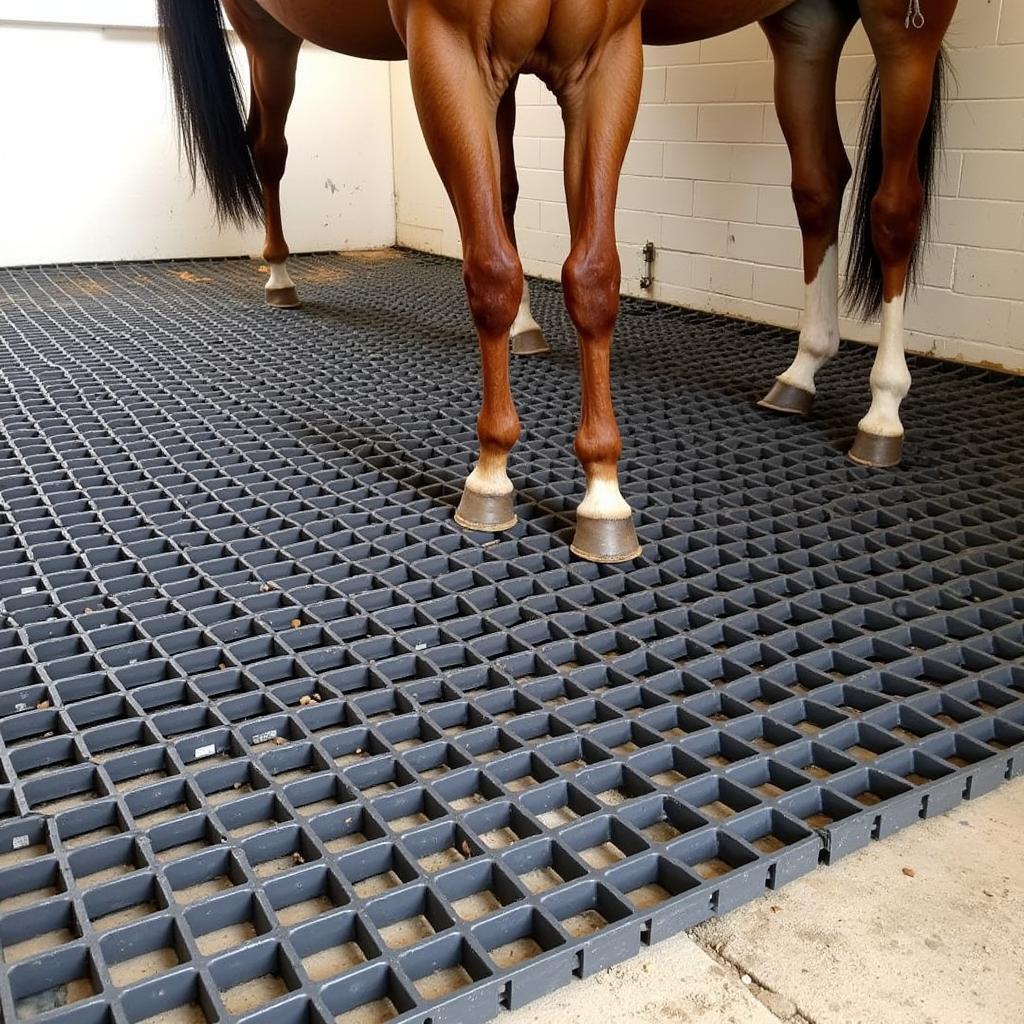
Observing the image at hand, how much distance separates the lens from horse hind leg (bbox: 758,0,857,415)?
2.48 meters

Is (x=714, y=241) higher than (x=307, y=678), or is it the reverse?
(x=714, y=241)

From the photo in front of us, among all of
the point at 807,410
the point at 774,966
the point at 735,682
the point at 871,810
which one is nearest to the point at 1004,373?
the point at 807,410

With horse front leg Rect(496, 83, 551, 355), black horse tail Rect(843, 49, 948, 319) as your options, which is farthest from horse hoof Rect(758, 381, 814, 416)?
horse front leg Rect(496, 83, 551, 355)

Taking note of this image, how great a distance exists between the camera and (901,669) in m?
1.44

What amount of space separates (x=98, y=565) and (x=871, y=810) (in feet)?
4.42

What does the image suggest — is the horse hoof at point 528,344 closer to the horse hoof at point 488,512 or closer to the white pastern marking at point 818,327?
the white pastern marking at point 818,327

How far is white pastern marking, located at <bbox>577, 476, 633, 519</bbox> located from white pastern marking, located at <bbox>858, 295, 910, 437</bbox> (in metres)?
0.79

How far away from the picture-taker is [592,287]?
1763mm

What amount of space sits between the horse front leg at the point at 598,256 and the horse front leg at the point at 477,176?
Result: 0.42ft

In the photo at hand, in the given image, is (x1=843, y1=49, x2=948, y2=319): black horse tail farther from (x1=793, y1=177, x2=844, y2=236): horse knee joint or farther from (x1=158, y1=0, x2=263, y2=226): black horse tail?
(x1=158, y1=0, x2=263, y2=226): black horse tail

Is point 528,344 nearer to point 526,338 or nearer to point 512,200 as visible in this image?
point 526,338

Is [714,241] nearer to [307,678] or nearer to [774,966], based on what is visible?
[307,678]

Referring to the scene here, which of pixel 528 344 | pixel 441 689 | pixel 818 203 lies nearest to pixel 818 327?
pixel 818 203

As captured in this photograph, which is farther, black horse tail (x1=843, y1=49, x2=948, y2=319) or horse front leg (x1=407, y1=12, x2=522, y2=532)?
black horse tail (x1=843, y1=49, x2=948, y2=319)
